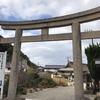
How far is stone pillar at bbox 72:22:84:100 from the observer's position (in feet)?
21.3

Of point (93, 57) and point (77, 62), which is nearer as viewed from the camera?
point (77, 62)

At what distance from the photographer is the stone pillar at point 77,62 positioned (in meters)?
6.49

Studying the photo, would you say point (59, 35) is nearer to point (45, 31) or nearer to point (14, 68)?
point (45, 31)

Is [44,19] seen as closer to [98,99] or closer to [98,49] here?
[98,99]

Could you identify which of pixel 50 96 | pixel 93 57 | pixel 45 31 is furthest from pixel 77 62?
pixel 93 57

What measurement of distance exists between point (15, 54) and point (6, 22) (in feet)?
6.65

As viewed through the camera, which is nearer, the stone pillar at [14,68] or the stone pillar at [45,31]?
the stone pillar at [14,68]

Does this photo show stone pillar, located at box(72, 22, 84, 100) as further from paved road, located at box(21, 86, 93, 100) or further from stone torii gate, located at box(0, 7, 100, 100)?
paved road, located at box(21, 86, 93, 100)

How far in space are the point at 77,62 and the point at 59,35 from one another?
1.67 meters

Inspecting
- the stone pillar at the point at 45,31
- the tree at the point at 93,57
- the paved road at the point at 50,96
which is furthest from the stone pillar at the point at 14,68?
the tree at the point at 93,57

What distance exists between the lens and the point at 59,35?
290 inches

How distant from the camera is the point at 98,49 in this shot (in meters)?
→ 11.8

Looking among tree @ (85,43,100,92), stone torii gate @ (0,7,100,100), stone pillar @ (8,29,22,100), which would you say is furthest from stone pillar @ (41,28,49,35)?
tree @ (85,43,100,92)

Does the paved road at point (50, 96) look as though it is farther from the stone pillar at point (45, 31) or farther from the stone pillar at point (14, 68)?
the stone pillar at point (45, 31)
